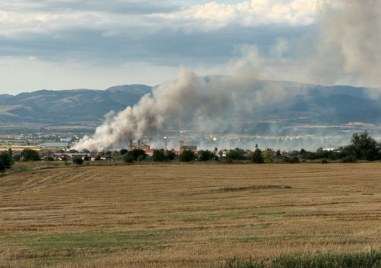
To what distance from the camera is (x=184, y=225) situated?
27.7 m

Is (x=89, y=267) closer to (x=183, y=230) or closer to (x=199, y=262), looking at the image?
(x=199, y=262)

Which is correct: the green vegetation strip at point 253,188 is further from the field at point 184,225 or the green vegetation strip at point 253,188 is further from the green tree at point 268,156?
the green tree at point 268,156

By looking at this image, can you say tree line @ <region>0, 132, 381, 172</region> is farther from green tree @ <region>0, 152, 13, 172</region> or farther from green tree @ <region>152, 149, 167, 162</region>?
green tree @ <region>0, 152, 13, 172</region>

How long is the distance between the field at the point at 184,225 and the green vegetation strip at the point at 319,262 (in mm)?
810

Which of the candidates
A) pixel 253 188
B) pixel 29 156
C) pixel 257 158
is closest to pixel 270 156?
pixel 257 158

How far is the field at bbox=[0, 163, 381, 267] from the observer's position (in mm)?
19219

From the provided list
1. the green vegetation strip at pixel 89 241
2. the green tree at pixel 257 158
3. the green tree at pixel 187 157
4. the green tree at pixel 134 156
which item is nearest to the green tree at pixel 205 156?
the green tree at pixel 187 157

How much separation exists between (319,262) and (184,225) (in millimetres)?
12312

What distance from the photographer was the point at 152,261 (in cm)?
1789

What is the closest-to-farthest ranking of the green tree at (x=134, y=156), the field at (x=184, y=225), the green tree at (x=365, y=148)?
the field at (x=184, y=225), the green tree at (x=134, y=156), the green tree at (x=365, y=148)

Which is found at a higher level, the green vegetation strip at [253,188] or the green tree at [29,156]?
the green tree at [29,156]

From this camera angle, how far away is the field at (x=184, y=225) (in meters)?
19.2

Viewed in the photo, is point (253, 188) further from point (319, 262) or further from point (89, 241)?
point (319, 262)

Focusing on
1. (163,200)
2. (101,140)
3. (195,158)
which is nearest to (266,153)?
(195,158)
